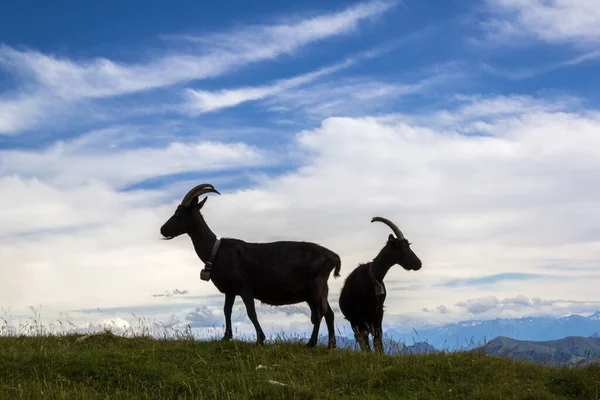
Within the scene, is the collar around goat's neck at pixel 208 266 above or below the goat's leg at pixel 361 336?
above

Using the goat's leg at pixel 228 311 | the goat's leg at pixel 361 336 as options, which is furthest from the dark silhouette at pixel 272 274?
the goat's leg at pixel 361 336

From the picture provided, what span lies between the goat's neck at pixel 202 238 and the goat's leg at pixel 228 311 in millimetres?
1076

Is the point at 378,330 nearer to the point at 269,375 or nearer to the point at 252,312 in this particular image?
the point at 252,312

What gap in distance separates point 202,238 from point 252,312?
2.28 m

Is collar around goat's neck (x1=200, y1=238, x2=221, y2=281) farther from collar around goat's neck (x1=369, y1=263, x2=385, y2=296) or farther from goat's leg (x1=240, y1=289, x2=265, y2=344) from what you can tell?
collar around goat's neck (x1=369, y1=263, x2=385, y2=296)

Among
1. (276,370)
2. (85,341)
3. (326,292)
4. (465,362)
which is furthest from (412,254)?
(85,341)

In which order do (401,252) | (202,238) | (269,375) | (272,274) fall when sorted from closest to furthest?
(269,375)
(272,274)
(202,238)
(401,252)

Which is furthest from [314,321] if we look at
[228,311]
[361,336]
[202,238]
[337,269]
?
[202,238]

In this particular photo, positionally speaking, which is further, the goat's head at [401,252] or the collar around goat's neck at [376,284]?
the goat's head at [401,252]

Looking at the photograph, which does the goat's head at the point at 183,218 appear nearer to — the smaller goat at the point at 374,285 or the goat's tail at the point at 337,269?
the goat's tail at the point at 337,269

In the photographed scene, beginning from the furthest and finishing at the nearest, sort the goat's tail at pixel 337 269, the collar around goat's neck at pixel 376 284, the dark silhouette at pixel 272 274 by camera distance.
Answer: the collar around goat's neck at pixel 376 284, the goat's tail at pixel 337 269, the dark silhouette at pixel 272 274

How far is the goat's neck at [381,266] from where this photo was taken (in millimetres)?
18375

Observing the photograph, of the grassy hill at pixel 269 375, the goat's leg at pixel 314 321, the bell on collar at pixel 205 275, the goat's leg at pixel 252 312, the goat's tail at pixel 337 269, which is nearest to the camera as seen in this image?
the grassy hill at pixel 269 375

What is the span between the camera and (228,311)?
1595 cm
